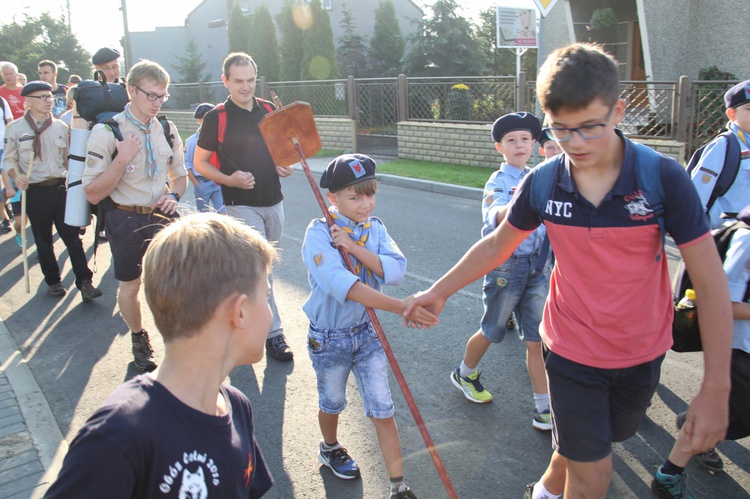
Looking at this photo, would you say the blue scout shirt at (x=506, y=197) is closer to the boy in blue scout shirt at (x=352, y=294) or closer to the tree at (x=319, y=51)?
the boy in blue scout shirt at (x=352, y=294)

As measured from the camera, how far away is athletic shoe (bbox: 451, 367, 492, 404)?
3994 mm

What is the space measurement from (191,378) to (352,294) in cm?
132

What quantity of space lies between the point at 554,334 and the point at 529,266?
1307mm

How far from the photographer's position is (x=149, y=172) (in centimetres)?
459

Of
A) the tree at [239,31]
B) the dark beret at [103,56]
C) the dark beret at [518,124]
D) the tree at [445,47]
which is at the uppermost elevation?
the tree at [239,31]

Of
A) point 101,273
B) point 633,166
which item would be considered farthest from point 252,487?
point 101,273

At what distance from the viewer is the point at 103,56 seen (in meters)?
6.16

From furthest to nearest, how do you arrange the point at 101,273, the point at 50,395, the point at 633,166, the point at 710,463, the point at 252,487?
the point at 101,273, the point at 50,395, the point at 710,463, the point at 633,166, the point at 252,487

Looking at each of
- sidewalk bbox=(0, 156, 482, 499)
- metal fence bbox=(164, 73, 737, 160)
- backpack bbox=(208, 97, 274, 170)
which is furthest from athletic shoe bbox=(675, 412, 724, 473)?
metal fence bbox=(164, 73, 737, 160)

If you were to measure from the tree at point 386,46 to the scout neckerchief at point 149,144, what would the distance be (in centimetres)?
2434

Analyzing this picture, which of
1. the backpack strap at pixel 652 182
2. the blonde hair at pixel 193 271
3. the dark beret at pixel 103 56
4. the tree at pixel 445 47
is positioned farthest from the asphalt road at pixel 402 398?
the tree at pixel 445 47

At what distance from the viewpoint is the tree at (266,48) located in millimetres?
28469

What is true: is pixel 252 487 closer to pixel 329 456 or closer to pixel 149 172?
pixel 329 456

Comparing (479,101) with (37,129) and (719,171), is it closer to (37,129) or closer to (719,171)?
(37,129)
